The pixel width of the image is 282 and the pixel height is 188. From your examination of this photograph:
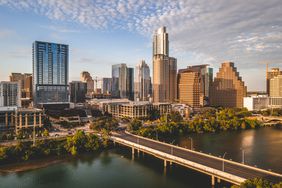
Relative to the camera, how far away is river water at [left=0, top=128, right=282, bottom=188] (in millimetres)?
41969

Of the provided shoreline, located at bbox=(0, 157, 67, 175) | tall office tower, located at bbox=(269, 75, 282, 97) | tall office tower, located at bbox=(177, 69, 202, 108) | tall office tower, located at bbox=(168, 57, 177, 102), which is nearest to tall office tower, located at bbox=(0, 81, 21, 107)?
shoreline, located at bbox=(0, 157, 67, 175)

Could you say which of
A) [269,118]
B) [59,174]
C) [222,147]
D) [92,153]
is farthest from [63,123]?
[269,118]

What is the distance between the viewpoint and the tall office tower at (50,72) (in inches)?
5074

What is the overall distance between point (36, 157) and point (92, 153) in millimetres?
12199

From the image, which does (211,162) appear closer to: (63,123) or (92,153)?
(92,153)

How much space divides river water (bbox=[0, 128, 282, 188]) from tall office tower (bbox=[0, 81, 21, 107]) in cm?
7999

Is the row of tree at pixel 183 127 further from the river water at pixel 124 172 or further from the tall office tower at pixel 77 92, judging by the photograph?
the tall office tower at pixel 77 92

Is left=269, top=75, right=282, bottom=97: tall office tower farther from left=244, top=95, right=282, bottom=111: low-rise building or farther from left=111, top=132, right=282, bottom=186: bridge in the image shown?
left=111, top=132, right=282, bottom=186: bridge

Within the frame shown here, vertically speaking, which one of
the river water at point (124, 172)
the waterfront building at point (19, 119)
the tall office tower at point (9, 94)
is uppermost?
the tall office tower at point (9, 94)

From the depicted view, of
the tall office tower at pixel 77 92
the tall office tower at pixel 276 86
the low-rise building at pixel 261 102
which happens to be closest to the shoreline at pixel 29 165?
the tall office tower at pixel 77 92

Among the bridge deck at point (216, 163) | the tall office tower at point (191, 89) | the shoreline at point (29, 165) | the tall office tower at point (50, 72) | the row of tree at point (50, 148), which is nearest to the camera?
the bridge deck at point (216, 163)

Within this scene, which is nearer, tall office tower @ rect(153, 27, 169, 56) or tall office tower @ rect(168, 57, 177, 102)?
tall office tower @ rect(168, 57, 177, 102)

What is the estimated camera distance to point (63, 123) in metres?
93.6

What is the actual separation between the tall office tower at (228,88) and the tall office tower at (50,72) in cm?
10750
